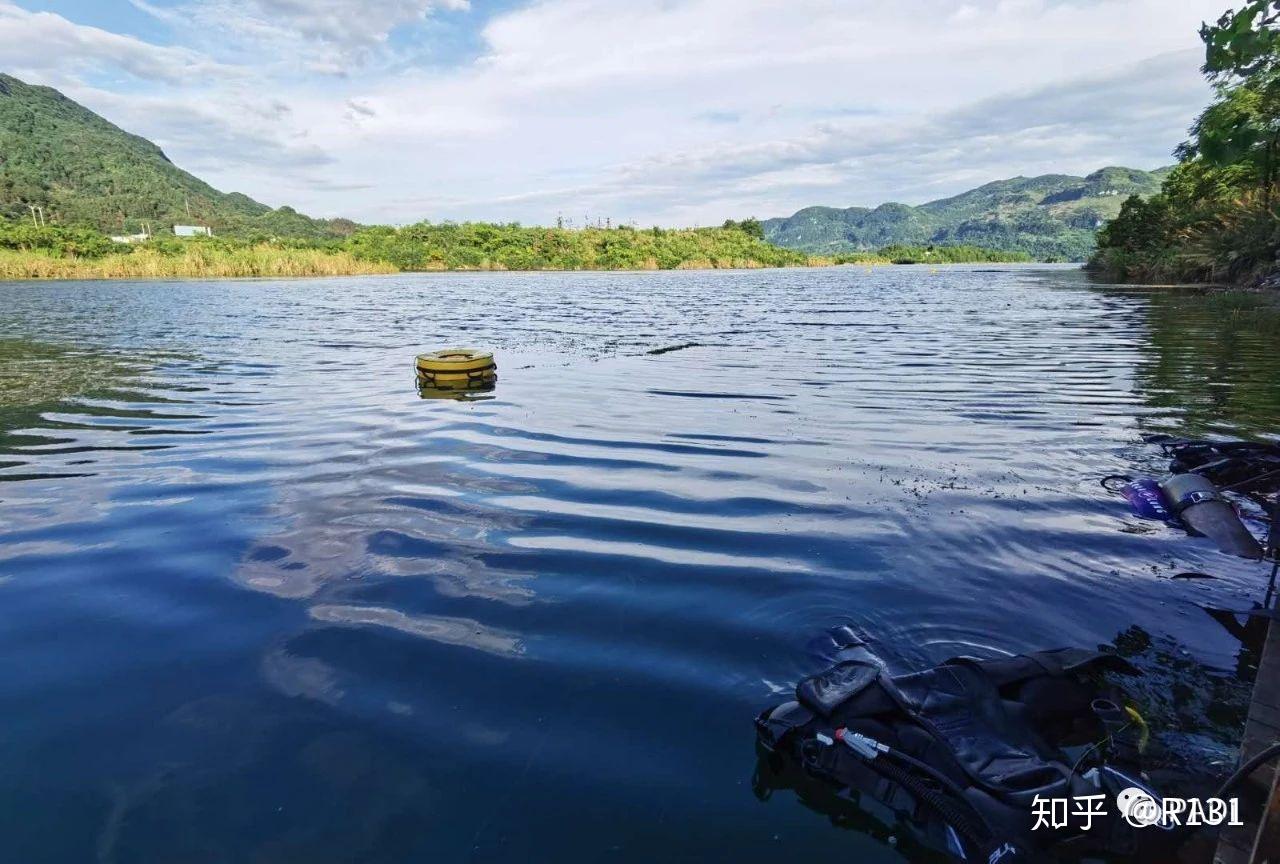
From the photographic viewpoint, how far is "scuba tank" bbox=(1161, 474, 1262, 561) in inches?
242

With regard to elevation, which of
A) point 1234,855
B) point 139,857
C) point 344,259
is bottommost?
point 139,857

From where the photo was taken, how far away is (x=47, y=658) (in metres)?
4.83

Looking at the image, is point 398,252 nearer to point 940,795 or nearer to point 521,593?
point 521,593

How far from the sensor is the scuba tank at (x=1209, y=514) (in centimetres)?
614

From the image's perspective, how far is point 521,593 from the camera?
5703mm

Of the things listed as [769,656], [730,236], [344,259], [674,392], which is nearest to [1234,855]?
[769,656]

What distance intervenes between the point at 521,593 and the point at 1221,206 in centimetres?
5448

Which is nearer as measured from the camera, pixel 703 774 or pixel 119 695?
pixel 703 774

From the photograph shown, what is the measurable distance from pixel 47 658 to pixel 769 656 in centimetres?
494

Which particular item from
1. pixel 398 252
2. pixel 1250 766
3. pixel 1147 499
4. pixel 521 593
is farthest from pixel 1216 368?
pixel 398 252

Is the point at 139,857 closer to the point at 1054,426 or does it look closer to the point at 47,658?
the point at 47,658

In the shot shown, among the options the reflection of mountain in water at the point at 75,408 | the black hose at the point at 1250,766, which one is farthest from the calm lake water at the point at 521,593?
the black hose at the point at 1250,766

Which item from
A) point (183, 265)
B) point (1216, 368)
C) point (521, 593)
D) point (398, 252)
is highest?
point (398, 252)

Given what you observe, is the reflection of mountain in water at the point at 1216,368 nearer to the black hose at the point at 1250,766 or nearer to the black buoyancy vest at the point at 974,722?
the black buoyancy vest at the point at 974,722
